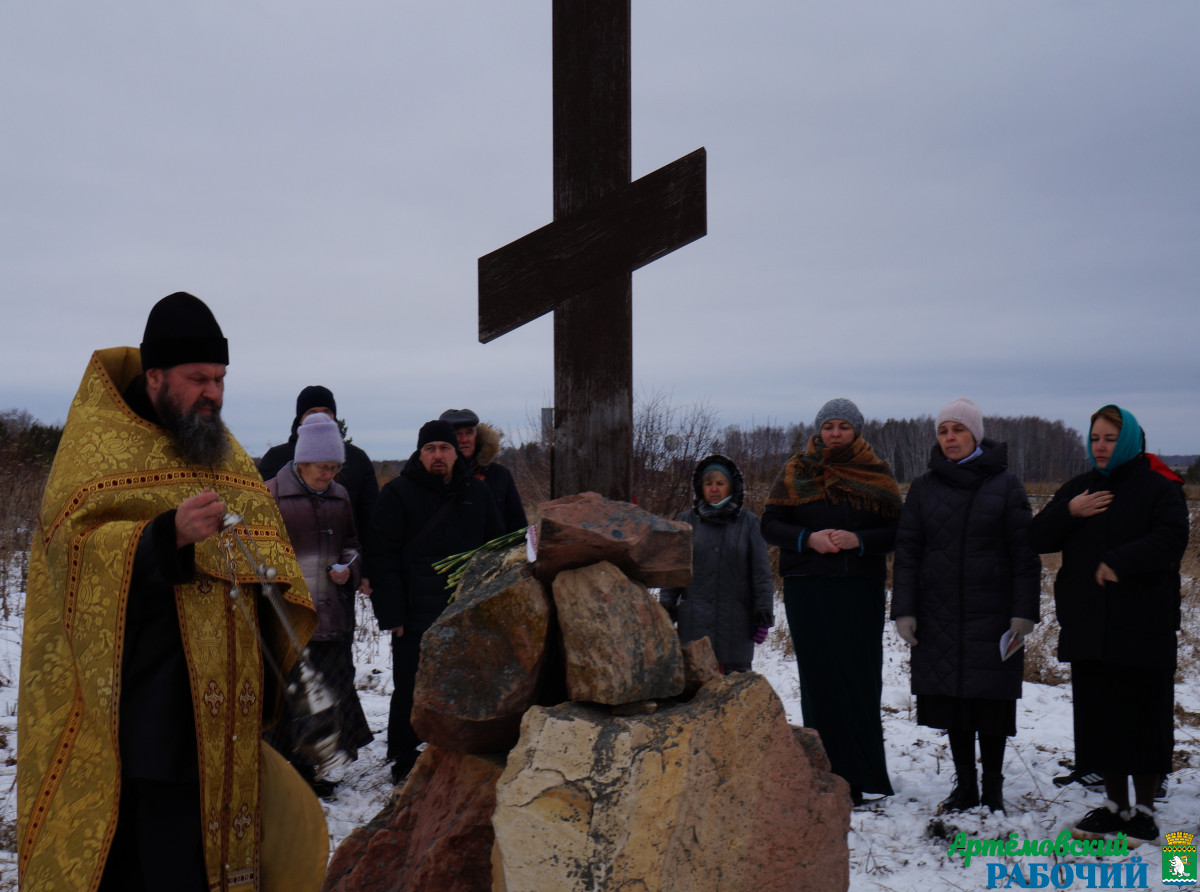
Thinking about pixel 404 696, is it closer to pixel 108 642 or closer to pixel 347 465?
pixel 347 465

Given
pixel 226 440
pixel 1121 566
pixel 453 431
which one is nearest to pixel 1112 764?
pixel 1121 566

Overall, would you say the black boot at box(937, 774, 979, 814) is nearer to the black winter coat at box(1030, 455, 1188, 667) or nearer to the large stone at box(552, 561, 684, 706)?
the black winter coat at box(1030, 455, 1188, 667)

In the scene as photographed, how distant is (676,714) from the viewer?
2.88 meters

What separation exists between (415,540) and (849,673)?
246 centimetres

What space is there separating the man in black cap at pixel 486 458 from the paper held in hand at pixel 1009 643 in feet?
9.34

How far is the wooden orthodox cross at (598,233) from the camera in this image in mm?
3314

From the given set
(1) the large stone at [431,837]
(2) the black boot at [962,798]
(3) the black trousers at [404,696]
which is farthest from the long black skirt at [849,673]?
(1) the large stone at [431,837]

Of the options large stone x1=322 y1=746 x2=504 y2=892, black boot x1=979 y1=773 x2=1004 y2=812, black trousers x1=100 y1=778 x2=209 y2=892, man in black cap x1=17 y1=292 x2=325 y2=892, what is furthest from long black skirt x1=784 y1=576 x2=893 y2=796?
black trousers x1=100 y1=778 x2=209 y2=892

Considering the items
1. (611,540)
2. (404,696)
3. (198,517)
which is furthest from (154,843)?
(404,696)

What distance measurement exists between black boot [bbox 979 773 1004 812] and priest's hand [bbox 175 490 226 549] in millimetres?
3967

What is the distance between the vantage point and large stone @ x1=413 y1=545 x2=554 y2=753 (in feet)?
9.77

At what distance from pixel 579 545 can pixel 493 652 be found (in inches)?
17.1

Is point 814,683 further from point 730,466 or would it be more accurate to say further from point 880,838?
point 730,466

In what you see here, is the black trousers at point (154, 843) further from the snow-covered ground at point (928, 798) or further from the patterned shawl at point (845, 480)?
the patterned shawl at point (845, 480)
